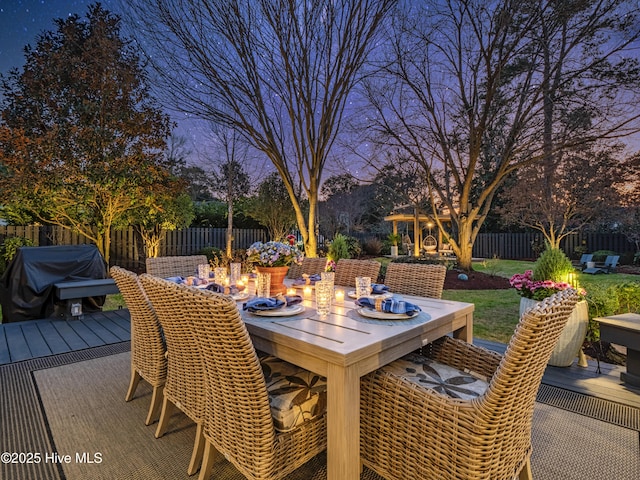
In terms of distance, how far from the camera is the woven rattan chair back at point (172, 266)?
3199mm

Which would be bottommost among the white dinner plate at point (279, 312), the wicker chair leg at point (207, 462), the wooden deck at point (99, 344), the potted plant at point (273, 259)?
the wooden deck at point (99, 344)

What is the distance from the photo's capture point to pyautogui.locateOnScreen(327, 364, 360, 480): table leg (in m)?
1.23

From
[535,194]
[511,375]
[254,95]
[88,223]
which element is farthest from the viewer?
[535,194]

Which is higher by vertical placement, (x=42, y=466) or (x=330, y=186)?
(x=330, y=186)

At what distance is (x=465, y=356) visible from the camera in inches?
72.7

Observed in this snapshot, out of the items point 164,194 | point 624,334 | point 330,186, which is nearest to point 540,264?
point 624,334

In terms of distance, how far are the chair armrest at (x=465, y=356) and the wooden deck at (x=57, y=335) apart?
3.42m

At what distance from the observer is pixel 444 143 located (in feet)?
23.3

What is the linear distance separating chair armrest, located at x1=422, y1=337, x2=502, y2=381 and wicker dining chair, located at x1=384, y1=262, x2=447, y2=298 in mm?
550

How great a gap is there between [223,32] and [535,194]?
8.89 metres

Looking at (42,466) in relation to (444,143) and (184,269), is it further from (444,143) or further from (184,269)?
(444,143)

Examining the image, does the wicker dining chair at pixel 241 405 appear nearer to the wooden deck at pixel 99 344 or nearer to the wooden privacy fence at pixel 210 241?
the wooden deck at pixel 99 344

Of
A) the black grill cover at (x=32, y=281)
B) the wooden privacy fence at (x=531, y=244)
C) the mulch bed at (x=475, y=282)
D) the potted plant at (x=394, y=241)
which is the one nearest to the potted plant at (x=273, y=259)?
the black grill cover at (x=32, y=281)

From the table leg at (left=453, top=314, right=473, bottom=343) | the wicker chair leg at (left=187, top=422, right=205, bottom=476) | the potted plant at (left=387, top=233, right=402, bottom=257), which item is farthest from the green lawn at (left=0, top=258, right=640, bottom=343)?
the potted plant at (left=387, top=233, right=402, bottom=257)
